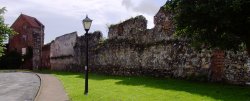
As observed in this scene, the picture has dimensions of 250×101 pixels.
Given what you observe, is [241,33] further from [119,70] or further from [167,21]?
[119,70]

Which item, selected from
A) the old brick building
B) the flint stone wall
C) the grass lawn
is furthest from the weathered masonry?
the old brick building

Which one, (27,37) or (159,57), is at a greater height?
(27,37)

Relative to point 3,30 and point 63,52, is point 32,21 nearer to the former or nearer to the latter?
point 63,52

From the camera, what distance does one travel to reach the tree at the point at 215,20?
11953 millimetres

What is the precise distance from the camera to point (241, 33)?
12.9 meters

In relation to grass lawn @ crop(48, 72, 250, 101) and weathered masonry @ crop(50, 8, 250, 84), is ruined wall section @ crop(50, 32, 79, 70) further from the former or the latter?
grass lawn @ crop(48, 72, 250, 101)

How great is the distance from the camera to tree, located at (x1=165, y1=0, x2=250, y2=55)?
12.0m

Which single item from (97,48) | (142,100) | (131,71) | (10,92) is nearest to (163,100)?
(142,100)

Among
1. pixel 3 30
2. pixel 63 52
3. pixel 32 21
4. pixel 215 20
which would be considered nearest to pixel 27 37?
pixel 32 21

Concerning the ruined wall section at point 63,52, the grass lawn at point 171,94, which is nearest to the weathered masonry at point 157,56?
the grass lawn at point 171,94

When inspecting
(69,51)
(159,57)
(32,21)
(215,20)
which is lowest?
(159,57)

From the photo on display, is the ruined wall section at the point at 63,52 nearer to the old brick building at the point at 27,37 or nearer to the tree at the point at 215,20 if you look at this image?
the old brick building at the point at 27,37

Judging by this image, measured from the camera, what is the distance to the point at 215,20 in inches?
482

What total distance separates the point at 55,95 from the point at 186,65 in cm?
752
